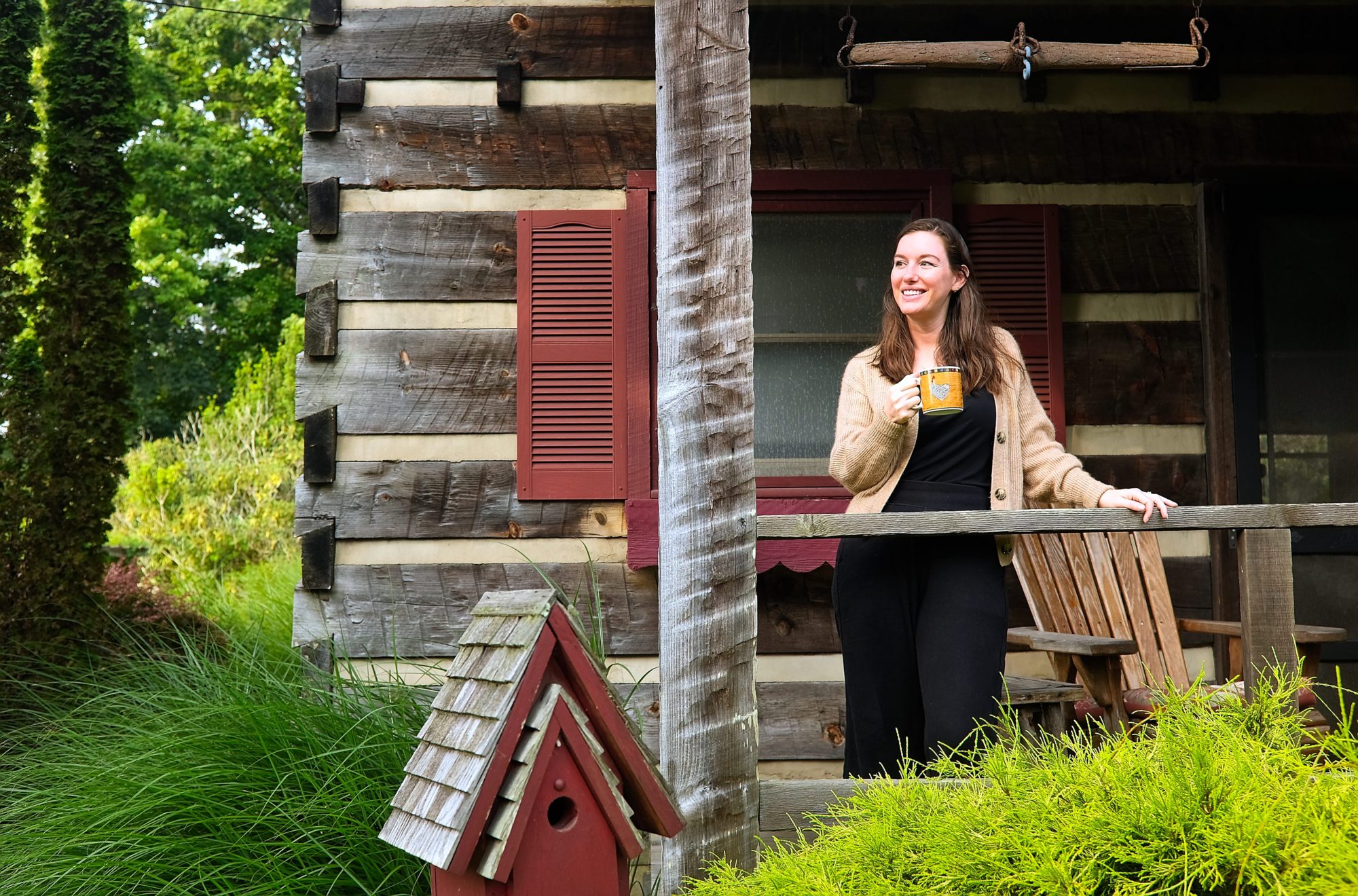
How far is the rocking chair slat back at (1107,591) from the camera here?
4.18 metres

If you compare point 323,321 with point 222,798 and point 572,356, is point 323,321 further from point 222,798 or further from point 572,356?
point 222,798

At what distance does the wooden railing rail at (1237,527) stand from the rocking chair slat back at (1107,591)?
1364 millimetres

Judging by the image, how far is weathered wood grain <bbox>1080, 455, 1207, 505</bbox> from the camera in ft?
Answer: 14.7

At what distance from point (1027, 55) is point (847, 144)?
3.10 feet

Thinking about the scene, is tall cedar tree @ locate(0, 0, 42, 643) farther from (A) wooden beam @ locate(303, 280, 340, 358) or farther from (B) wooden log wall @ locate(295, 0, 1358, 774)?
(A) wooden beam @ locate(303, 280, 340, 358)

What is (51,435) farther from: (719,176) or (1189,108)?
(1189,108)

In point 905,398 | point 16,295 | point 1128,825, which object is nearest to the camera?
point 1128,825

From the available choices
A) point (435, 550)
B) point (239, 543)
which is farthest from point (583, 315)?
point (239, 543)

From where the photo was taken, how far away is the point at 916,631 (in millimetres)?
2811

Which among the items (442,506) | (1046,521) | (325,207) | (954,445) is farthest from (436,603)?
(1046,521)

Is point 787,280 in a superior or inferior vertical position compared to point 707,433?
superior

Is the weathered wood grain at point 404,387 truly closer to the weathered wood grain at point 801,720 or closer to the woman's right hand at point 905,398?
the weathered wood grain at point 801,720

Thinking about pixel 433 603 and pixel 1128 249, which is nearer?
pixel 433 603

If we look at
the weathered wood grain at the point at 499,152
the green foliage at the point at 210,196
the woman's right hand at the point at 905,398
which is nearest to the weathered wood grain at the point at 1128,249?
the weathered wood grain at the point at 499,152
